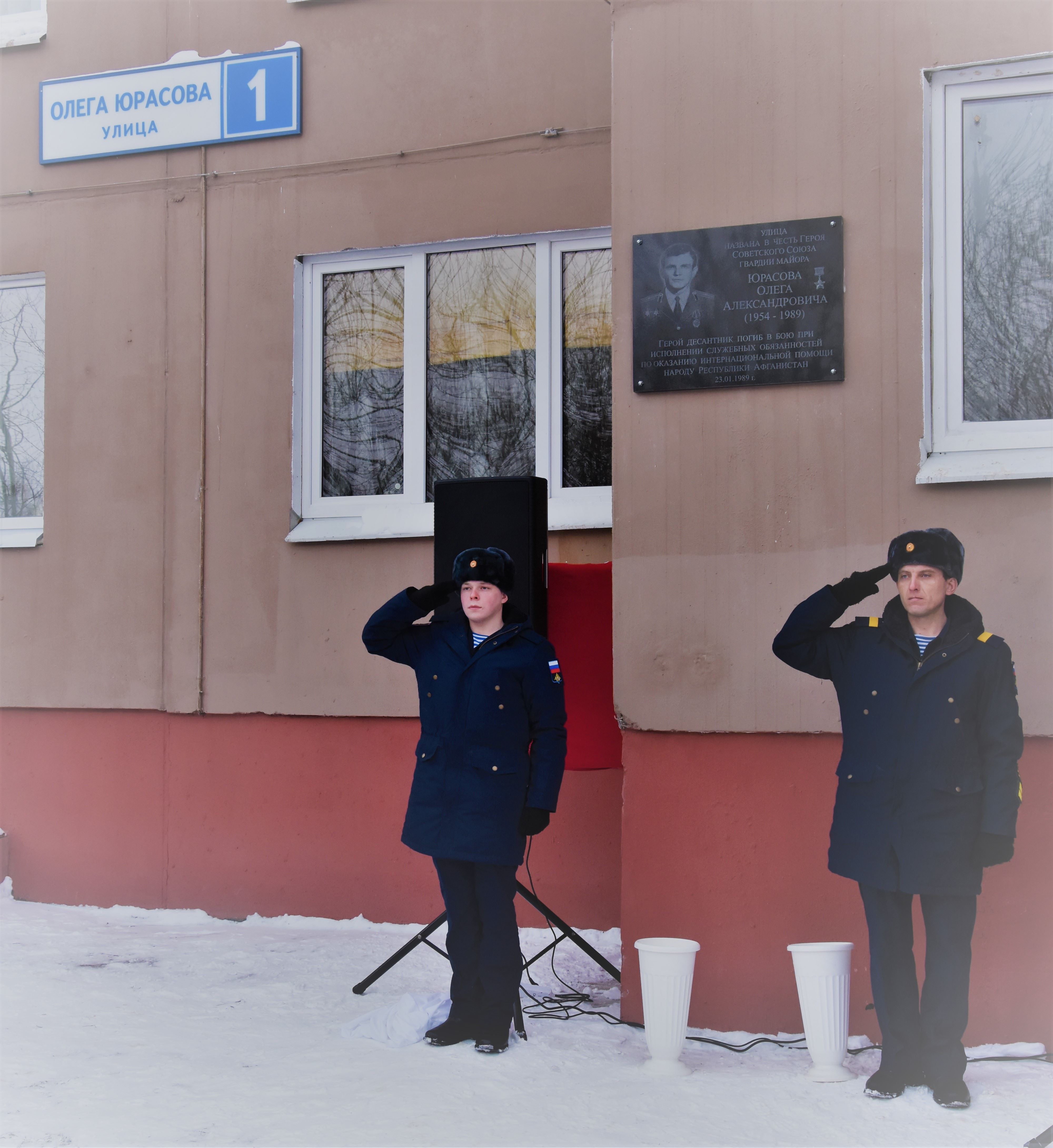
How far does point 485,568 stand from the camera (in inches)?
161

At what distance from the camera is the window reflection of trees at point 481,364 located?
5844mm

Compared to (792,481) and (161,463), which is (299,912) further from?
(792,481)

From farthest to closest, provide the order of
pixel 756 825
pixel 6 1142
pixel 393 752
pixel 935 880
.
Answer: pixel 393 752 < pixel 756 825 < pixel 935 880 < pixel 6 1142

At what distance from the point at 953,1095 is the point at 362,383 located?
165 inches

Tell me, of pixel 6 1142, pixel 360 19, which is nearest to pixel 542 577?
pixel 6 1142

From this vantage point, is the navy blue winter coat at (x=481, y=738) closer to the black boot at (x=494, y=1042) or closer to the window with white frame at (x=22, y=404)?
the black boot at (x=494, y=1042)

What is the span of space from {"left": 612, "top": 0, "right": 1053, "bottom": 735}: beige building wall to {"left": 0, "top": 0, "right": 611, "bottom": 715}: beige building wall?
3.78ft

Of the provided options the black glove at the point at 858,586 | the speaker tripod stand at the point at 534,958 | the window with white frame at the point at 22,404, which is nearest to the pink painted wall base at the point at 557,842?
the speaker tripod stand at the point at 534,958

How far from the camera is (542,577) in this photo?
444 cm

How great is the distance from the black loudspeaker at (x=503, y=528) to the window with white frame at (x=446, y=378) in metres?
1.17

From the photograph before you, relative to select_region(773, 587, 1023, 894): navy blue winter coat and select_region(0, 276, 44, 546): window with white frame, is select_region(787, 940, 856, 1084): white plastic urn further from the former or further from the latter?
select_region(0, 276, 44, 546): window with white frame

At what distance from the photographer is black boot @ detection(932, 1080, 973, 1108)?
3457 mm

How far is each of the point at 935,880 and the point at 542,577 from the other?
172 centimetres

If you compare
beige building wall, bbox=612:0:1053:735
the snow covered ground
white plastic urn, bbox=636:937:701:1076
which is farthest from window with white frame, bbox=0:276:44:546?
white plastic urn, bbox=636:937:701:1076
